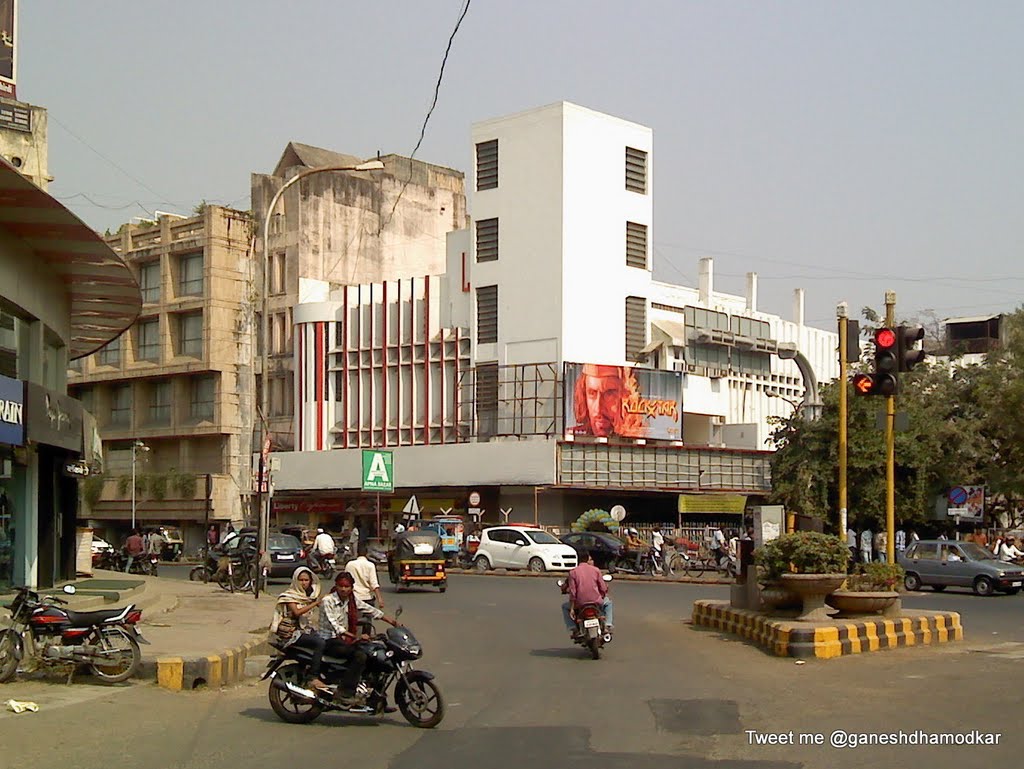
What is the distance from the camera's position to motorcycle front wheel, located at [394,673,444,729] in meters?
11.4

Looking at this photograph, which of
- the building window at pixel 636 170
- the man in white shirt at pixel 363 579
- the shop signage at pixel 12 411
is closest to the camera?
the man in white shirt at pixel 363 579

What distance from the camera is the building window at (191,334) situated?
65.6m

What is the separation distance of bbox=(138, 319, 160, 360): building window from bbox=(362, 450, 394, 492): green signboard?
22.7 meters

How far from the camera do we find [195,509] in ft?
212

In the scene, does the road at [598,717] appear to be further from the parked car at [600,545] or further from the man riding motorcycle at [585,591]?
the parked car at [600,545]

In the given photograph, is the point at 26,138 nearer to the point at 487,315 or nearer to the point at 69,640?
the point at 69,640

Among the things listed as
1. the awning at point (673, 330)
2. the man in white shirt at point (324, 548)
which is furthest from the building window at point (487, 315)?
the man in white shirt at point (324, 548)

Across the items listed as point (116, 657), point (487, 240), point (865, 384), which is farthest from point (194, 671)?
point (487, 240)

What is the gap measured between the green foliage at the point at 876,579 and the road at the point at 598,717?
135 centimetres

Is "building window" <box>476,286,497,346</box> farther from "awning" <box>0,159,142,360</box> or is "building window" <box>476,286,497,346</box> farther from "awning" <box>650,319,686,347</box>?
"awning" <box>0,159,142,360</box>

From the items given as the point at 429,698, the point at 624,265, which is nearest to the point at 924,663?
the point at 429,698

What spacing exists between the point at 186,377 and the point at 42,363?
43110mm

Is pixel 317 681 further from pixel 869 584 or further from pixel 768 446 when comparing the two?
pixel 768 446

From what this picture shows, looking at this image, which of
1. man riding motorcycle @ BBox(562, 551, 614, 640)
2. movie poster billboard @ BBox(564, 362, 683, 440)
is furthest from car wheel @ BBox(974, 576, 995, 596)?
movie poster billboard @ BBox(564, 362, 683, 440)
